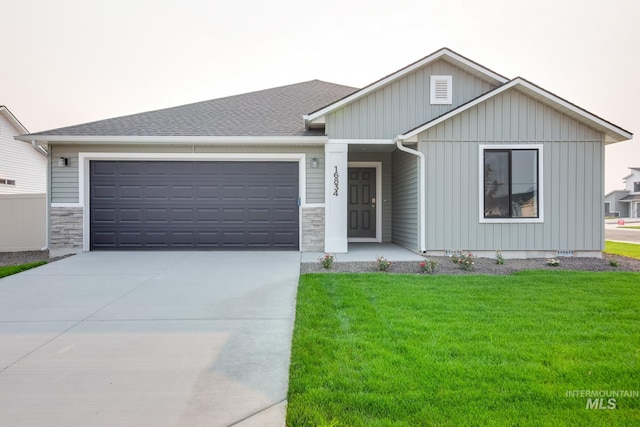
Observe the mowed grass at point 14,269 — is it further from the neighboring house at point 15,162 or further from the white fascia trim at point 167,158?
the neighboring house at point 15,162

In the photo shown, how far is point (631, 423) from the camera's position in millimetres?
2164

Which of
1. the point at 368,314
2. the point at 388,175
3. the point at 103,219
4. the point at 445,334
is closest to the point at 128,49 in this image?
the point at 103,219

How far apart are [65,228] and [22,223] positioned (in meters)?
2.72

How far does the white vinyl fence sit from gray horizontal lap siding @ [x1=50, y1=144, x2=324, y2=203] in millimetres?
2107

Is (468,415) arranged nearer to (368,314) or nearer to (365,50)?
(368,314)

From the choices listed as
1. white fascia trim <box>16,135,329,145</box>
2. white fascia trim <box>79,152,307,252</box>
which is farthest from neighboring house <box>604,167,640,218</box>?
white fascia trim <box>16,135,329,145</box>

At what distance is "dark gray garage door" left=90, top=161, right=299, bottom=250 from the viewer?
9.52 meters

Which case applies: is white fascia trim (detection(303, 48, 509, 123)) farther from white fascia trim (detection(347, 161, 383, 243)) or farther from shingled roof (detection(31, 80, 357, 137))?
white fascia trim (detection(347, 161, 383, 243))

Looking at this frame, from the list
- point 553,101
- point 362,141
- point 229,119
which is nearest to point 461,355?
point 362,141

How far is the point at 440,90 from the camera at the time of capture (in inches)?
374

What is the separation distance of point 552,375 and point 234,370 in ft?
8.08

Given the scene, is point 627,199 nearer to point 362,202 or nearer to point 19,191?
point 362,202

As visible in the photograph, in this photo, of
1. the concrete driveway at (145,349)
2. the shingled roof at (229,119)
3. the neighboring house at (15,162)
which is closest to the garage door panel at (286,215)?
the shingled roof at (229,119)

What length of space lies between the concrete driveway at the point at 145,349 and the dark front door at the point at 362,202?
5.47 metres
